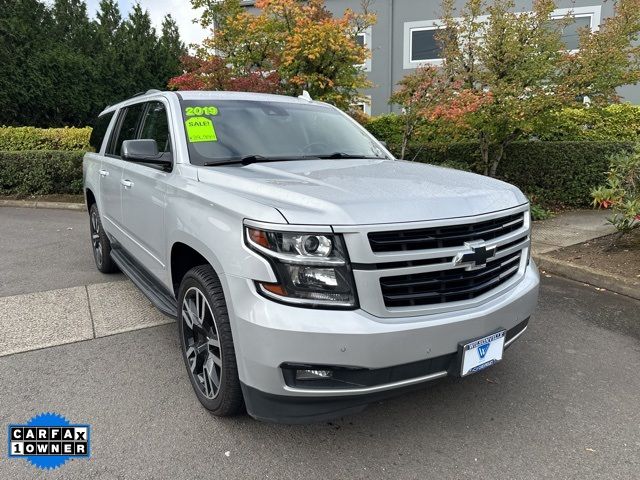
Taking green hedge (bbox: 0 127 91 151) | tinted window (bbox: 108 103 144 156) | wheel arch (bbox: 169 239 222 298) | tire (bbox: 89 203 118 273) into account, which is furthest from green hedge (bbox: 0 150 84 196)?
wheel arch (bbox: 169 239 222 298)

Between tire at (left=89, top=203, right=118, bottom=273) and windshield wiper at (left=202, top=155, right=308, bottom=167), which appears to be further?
tire at (left=89, top=203, right=118, bottom=273)

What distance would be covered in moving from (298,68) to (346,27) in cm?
109

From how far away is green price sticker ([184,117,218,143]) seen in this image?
3.08 m

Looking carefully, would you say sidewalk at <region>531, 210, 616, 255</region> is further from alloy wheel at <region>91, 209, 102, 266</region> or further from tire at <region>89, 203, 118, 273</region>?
alloy wheel at <region>91, 209, 102, 266</region>

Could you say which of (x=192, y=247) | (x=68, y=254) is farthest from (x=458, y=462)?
(x=68, y=254)

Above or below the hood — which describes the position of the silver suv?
below

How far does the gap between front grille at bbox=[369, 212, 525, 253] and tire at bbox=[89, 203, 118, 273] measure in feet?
12.4

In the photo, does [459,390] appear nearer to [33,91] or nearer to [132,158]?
[132,158]

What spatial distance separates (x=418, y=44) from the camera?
50.1ft

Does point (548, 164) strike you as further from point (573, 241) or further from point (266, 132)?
point (266, 132)

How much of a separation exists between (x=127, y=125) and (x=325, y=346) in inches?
132

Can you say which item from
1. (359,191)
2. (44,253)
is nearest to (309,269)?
(359,191)

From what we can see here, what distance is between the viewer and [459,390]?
293cm

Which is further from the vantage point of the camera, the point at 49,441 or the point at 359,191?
the point at 49,441
